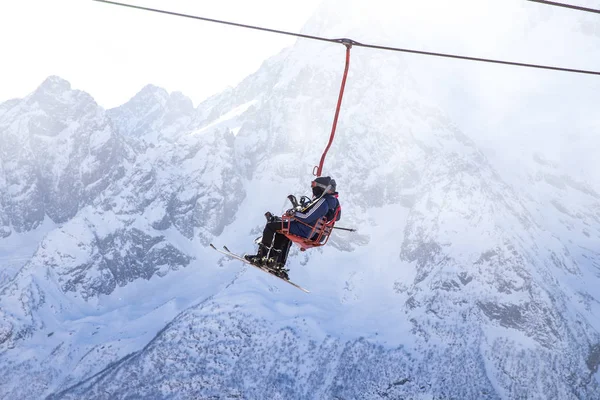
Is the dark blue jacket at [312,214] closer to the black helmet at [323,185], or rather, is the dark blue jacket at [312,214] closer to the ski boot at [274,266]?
the black helmet at [323,185]

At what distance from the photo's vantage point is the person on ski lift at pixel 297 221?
14328 millimetres

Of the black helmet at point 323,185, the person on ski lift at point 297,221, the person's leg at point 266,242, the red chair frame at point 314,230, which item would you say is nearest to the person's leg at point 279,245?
the person on ski lift at point 297,221

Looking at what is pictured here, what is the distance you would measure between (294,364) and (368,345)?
2493cm

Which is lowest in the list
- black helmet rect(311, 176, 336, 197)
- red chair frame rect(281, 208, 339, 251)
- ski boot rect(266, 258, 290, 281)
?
ski boot rect(266, 258, 290, 281)

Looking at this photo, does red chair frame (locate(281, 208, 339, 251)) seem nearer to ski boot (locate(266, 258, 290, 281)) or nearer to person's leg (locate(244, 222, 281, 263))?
Answer: person's leg (locate(244, 222, 281, 263))

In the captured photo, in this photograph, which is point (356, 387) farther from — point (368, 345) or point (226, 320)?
point (226, 320)

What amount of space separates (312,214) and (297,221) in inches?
18.4

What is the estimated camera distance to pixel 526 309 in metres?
194

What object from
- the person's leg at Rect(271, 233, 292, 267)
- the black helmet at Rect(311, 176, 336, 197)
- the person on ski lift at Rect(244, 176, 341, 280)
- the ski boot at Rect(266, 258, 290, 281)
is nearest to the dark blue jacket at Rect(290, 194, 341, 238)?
the person on ski lift at Rect(244, 176, 341, 280)

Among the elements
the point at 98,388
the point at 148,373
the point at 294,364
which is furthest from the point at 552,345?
the point at 98,388

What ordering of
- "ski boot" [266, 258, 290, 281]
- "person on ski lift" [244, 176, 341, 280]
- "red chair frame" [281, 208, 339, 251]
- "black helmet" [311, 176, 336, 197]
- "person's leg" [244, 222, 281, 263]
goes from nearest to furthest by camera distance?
1. "black helmet" [311, 176, 336, 197]
2. "person on ski lift" [244, 176, 341, 280]
3. "red chair frame" [281, 208, 339, 251]
4. "person's leg" [244, 222, 281, 263]
5. "ski boot" [266, 258, 290, 281]

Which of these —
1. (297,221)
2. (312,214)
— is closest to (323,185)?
(312,214)

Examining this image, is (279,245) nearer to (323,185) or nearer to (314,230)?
(314,230)

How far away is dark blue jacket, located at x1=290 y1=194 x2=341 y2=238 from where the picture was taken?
47.0 feet
